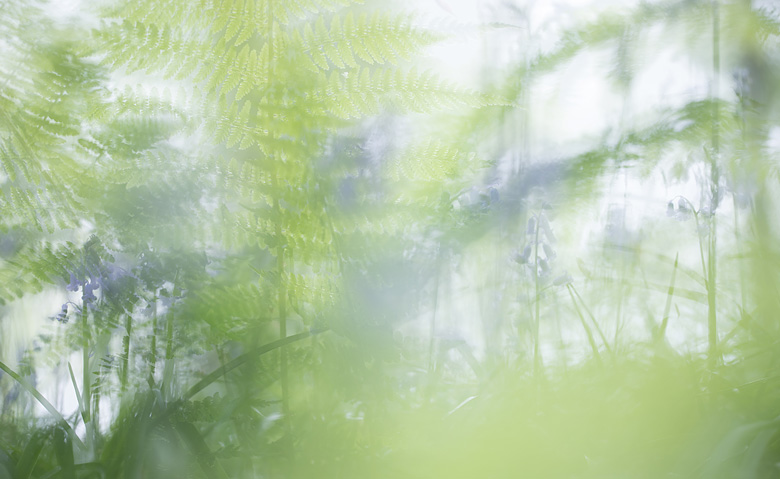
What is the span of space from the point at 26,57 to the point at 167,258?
0.27 metres

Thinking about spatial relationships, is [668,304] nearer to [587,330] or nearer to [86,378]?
[587,330]

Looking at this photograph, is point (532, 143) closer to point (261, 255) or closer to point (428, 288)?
point (428, 288)

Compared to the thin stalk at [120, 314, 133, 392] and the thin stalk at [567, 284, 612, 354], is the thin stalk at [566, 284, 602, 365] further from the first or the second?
the thin stalk at [120, 314, 133, 392]

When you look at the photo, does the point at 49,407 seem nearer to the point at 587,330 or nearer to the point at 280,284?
the point at 280,284

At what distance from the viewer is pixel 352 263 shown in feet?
1.36

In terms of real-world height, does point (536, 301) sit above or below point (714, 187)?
below

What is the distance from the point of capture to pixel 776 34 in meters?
0.54

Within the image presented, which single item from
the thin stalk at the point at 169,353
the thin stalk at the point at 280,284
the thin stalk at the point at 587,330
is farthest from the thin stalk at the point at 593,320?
the thin stalk at the point at 169,353

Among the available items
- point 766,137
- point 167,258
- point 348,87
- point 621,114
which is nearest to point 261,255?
point 167,258

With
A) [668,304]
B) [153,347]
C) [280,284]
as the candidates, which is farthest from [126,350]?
[668,304]

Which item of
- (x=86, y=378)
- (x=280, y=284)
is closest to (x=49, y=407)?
(x=86, y=378)

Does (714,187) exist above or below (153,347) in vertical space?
above

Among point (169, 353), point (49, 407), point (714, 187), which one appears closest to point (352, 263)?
point (169, 353)

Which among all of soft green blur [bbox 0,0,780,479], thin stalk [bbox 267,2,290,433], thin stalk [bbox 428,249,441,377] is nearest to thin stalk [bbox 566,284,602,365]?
soft green blur [bbox 0,0,780,479]
